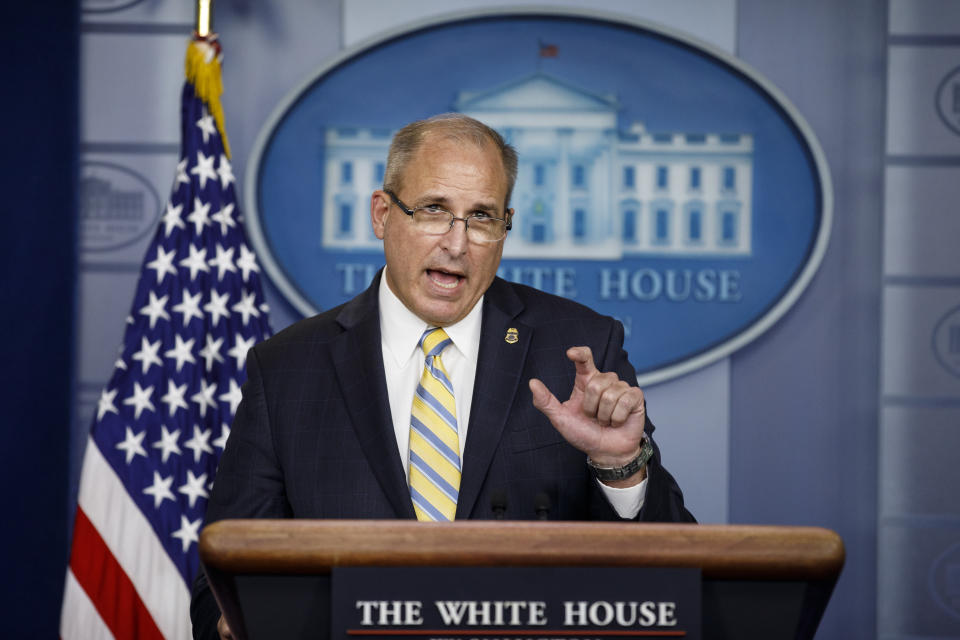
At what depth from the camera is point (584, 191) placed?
3.03 metres

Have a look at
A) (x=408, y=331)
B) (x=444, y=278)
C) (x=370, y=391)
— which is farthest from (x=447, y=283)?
(x=370, y=391)

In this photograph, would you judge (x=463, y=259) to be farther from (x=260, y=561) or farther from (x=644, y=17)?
(x=644, y=17)

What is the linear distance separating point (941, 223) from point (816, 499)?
102cm

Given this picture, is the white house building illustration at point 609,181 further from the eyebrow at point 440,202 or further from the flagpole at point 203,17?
the eyebrow at point 440,202

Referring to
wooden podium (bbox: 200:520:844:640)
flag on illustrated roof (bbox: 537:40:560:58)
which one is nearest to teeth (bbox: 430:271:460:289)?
wooden podium (bbox: 200:520:844:640)

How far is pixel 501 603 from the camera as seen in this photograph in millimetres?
839

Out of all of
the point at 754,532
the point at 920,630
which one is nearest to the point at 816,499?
the point at 920,630

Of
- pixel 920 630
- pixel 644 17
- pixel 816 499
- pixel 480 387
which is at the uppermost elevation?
pixel 644 17

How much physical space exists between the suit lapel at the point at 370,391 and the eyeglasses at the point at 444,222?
0.67 ft

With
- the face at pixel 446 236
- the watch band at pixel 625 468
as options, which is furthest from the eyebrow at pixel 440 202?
the watch band at pixel 625 468

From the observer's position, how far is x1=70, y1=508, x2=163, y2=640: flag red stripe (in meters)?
2.62

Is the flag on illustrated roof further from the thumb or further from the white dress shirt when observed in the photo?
the thumb

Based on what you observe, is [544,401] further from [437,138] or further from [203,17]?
[203,17]

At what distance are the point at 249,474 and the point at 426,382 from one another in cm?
34
